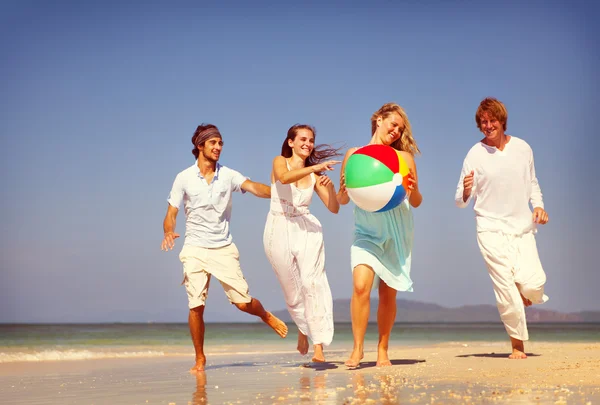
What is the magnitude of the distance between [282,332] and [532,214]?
2567 mm

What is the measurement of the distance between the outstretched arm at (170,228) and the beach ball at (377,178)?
1.68m

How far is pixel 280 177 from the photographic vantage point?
285 inches

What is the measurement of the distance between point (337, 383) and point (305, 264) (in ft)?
5.71

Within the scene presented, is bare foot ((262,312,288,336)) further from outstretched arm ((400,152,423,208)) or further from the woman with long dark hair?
outstretched arm ((400,152,423,208))

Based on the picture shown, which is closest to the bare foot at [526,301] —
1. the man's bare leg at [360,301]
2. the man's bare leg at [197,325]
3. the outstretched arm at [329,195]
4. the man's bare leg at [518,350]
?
the man's bare leg at [518,350]

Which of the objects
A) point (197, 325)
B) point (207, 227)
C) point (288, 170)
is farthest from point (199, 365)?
point (288, 170)

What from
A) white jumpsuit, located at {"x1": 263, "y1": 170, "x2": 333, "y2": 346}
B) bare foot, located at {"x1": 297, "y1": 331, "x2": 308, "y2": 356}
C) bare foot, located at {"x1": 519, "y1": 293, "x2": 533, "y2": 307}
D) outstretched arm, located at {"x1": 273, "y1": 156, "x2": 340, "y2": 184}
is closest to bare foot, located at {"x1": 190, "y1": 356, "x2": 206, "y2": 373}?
bare foot, located at {"x1": 297, "y1": 331, "x2": 308, "y2": 356}

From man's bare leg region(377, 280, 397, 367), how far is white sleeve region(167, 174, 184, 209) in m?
2.04

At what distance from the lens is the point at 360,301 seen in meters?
6.66

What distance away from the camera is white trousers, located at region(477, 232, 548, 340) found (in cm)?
728

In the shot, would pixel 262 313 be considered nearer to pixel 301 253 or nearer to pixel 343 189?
pixel 301 253

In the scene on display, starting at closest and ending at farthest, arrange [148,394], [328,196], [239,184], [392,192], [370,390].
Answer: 1. [370,390]
2. [148,394]
3. [392,192]
4. [328,196]
5. [239,184]

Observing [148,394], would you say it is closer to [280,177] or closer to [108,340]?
[280,177]

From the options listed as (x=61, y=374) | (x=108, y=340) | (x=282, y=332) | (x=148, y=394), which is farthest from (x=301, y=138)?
(x=108, y=340)
